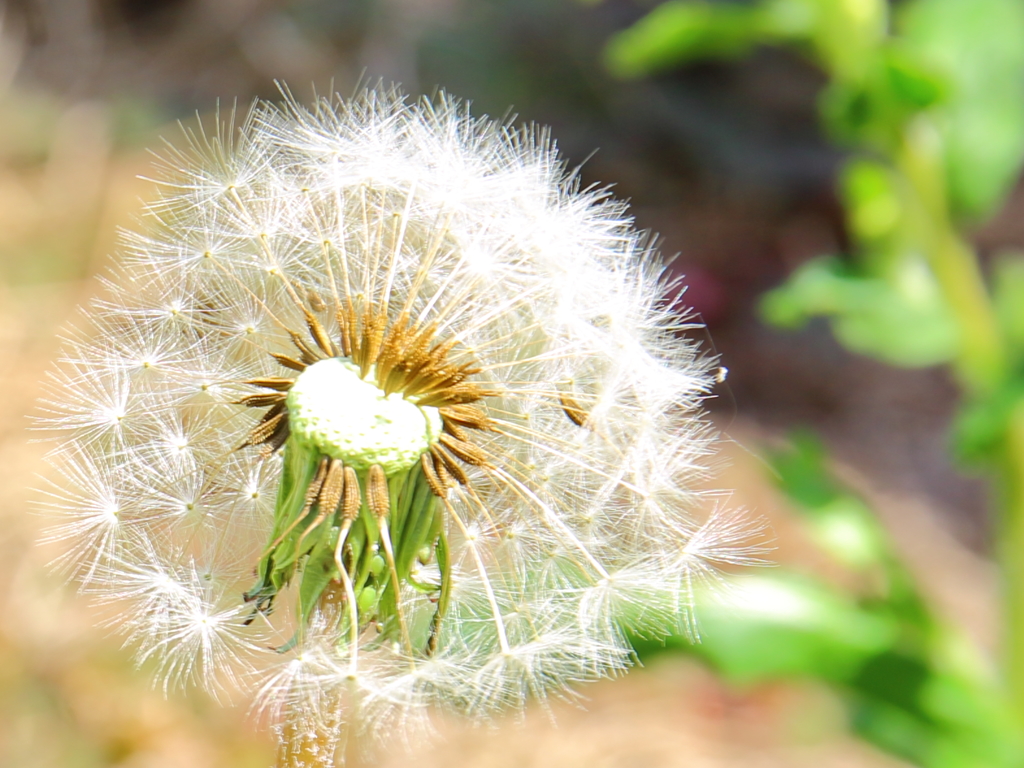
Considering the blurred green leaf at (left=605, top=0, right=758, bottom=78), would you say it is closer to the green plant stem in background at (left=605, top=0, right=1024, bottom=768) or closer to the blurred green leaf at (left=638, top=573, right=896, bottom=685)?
the green plant stem in background at (left=605, top=0, right=1024, bottom=768)

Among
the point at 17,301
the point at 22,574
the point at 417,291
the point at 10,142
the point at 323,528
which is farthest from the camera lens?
the point at 10,142

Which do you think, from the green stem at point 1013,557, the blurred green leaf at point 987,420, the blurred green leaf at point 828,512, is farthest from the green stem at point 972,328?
the blurred green leaf at point 828,512

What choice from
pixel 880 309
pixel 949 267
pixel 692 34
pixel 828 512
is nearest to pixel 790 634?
pixel 828 512

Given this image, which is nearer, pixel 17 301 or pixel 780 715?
pixel 780 715

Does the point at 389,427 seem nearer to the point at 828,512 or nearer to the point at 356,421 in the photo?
the point at 356,421

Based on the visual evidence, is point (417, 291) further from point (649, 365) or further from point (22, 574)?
point (22, 574)

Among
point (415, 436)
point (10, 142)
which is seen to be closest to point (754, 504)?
point (415, 436)

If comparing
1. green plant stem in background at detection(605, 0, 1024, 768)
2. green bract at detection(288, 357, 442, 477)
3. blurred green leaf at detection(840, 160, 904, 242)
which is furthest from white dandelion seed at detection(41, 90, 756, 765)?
blurred green leaf at detection(840, 160, 904, 242)
